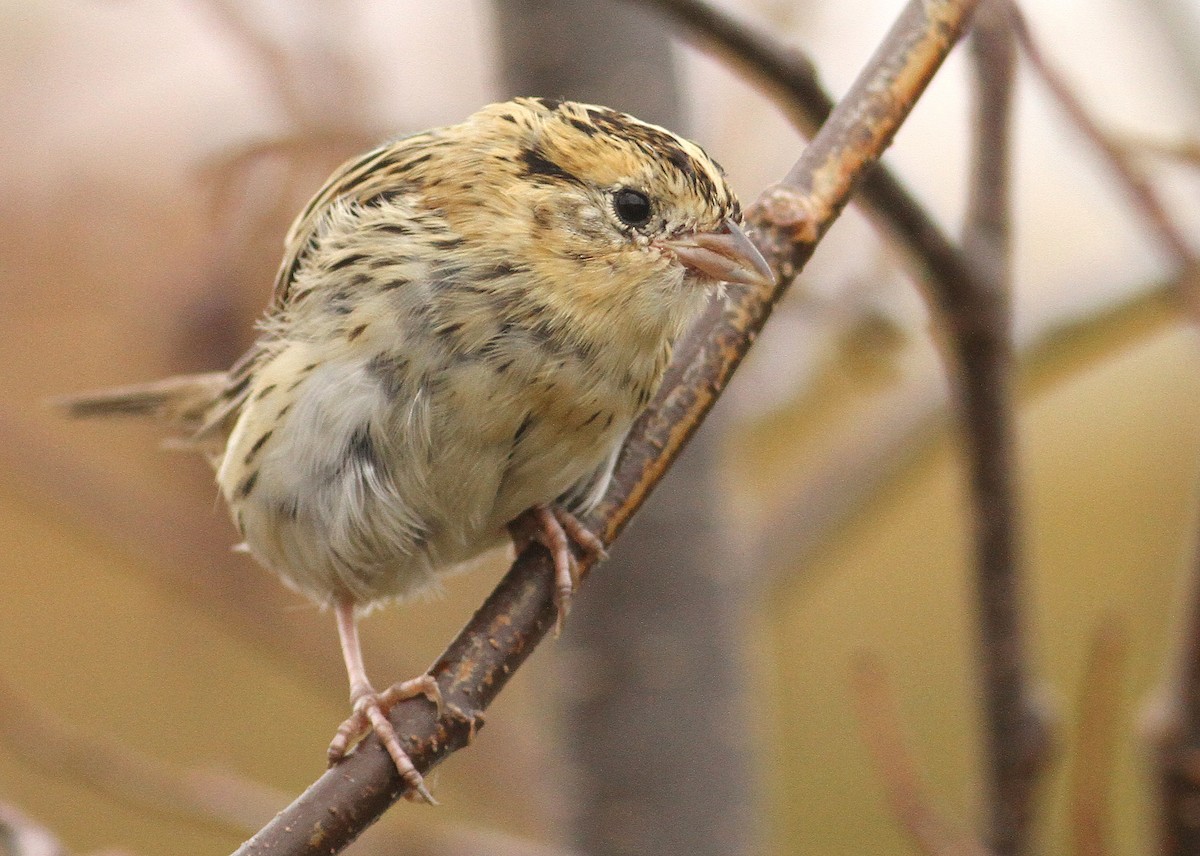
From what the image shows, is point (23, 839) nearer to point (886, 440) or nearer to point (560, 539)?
point (560, 539)

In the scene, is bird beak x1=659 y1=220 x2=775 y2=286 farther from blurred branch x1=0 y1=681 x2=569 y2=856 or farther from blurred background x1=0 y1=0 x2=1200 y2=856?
blurred branch x1=0 y1=681 x2=569 y2=856

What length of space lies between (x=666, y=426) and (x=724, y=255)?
0.73ft

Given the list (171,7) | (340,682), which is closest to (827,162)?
(340,682)

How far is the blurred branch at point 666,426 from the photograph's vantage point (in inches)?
52.6

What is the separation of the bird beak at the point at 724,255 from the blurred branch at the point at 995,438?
38cm

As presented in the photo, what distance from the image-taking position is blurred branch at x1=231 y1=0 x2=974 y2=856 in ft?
4.38

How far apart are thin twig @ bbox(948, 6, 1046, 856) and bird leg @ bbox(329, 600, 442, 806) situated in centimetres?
85

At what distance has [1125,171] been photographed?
5.62ft

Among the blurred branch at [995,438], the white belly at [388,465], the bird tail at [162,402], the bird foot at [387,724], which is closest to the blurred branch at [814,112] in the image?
the blurred branch at [995,438]

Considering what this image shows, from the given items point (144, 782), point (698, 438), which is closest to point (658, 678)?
point (698, 438)

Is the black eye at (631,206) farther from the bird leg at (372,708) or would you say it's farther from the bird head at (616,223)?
the bird leg at (372,708)

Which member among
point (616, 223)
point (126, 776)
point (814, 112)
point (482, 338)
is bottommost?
point (126, 776)

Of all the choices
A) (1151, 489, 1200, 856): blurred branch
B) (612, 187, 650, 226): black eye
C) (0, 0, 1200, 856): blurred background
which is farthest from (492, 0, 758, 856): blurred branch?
(1151, 489, 1200, 856): blurred branch

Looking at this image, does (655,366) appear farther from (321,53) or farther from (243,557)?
(243,557)
